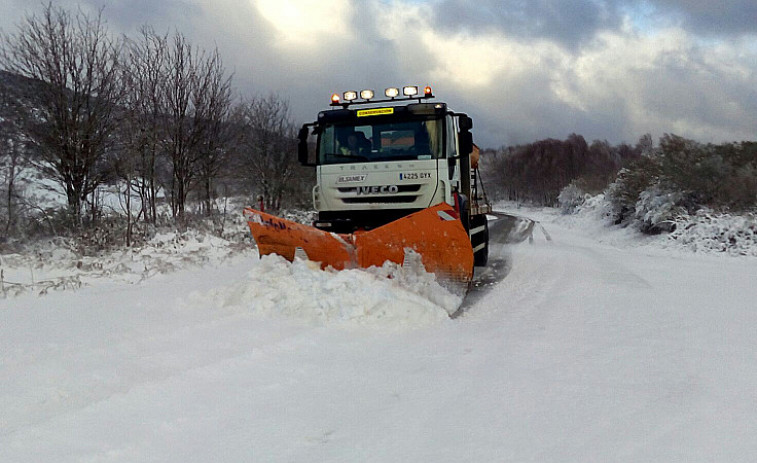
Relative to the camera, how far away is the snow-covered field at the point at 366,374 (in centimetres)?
236

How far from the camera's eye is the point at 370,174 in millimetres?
6895

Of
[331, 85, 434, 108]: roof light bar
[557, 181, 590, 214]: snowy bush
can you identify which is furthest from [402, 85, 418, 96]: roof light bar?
[557, 181, 590, 214]: snowy bush

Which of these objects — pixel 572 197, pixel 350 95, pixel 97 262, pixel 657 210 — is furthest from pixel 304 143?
pixel 572 197

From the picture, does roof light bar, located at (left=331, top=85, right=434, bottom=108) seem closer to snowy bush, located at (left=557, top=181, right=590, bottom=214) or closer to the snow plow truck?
the snow plow truck

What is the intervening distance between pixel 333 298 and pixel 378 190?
251 centimetres

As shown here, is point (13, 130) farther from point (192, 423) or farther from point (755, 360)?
point (755, 360)

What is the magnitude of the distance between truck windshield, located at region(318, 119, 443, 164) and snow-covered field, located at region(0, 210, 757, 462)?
215cm

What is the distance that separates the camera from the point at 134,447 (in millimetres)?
2295

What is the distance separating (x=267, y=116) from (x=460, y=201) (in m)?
17.1

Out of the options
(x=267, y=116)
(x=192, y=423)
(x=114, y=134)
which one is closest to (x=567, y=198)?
(x=267, y=116)

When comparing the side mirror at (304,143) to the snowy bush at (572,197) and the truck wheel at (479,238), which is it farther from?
the snowy bush at (572,197)

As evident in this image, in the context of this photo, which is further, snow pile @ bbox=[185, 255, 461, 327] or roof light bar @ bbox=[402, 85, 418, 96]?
roof light bar @ bbox=[402, 85, 418, 96]

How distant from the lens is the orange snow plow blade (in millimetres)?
5547

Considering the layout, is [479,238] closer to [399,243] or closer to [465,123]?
[465,123]
